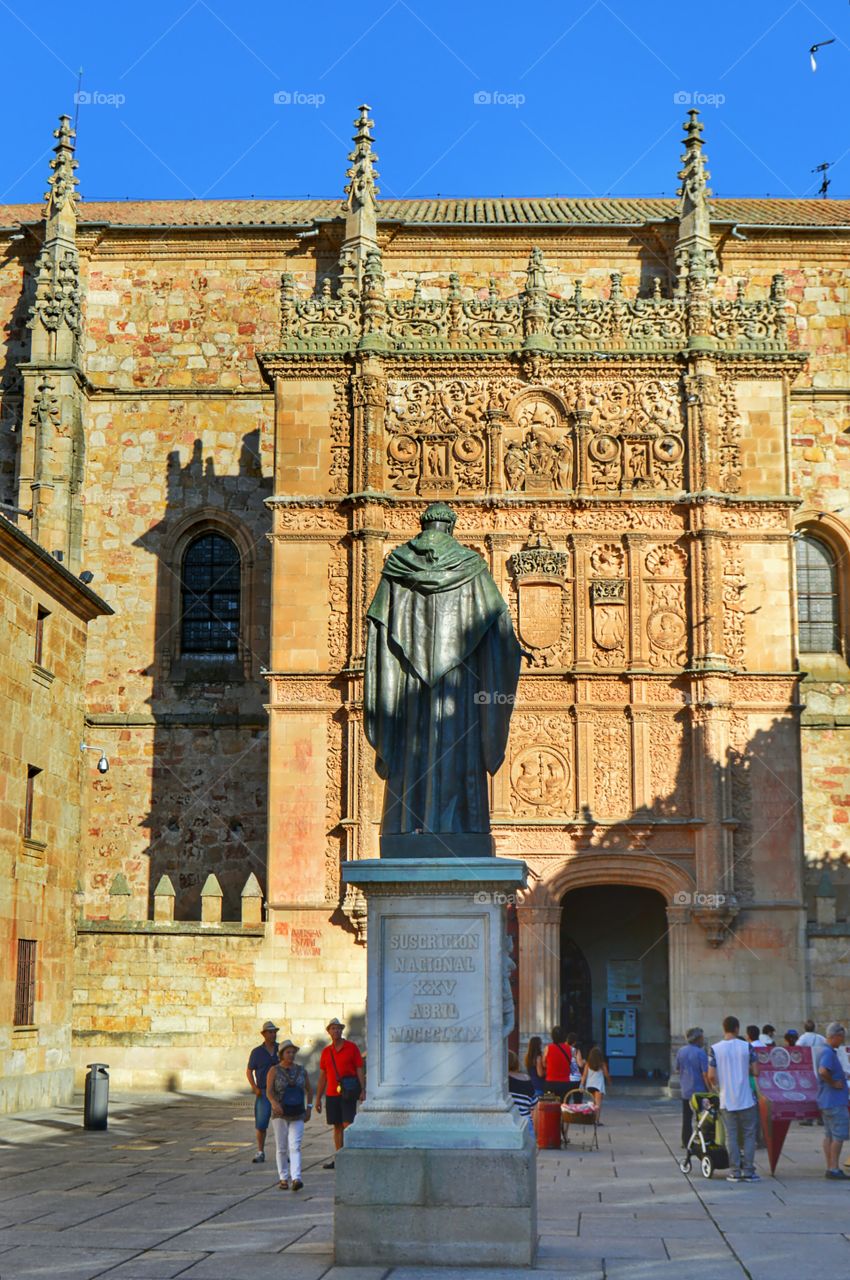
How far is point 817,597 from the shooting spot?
36500mm

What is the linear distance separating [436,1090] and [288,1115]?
5185 mm

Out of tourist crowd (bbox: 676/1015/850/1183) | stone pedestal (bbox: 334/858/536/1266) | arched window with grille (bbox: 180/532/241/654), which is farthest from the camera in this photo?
arched window with grille (bbox: 180/532/241/654)

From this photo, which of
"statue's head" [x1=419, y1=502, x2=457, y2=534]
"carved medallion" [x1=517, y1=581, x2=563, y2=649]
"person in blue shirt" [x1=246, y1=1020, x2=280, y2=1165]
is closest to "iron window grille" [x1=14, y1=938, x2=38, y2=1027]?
"person in blue shirt" [x1=246, y1=1020, x2=280, y2=1165]

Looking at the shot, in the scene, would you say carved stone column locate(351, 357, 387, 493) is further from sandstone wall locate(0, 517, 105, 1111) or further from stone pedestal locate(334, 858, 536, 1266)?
stone pedestal locate(334, 858, 536, 1266)

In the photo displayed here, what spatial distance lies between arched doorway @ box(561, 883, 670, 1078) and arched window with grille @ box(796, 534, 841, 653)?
706cm

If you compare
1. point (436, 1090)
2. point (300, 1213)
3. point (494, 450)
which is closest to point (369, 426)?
point (494, 450)

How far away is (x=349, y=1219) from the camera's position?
10969mm

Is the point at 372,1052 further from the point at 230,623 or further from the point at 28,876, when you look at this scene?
the point at 230,623

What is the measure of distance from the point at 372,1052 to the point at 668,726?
19532 millimetres

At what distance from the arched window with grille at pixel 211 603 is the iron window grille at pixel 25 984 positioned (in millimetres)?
11404

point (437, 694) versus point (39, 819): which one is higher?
point (39, 819)

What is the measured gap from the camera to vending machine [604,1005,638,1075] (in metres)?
31.8

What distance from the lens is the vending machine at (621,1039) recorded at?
31.8 metres

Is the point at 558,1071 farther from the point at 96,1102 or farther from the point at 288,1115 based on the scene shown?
the point at 288,1115
